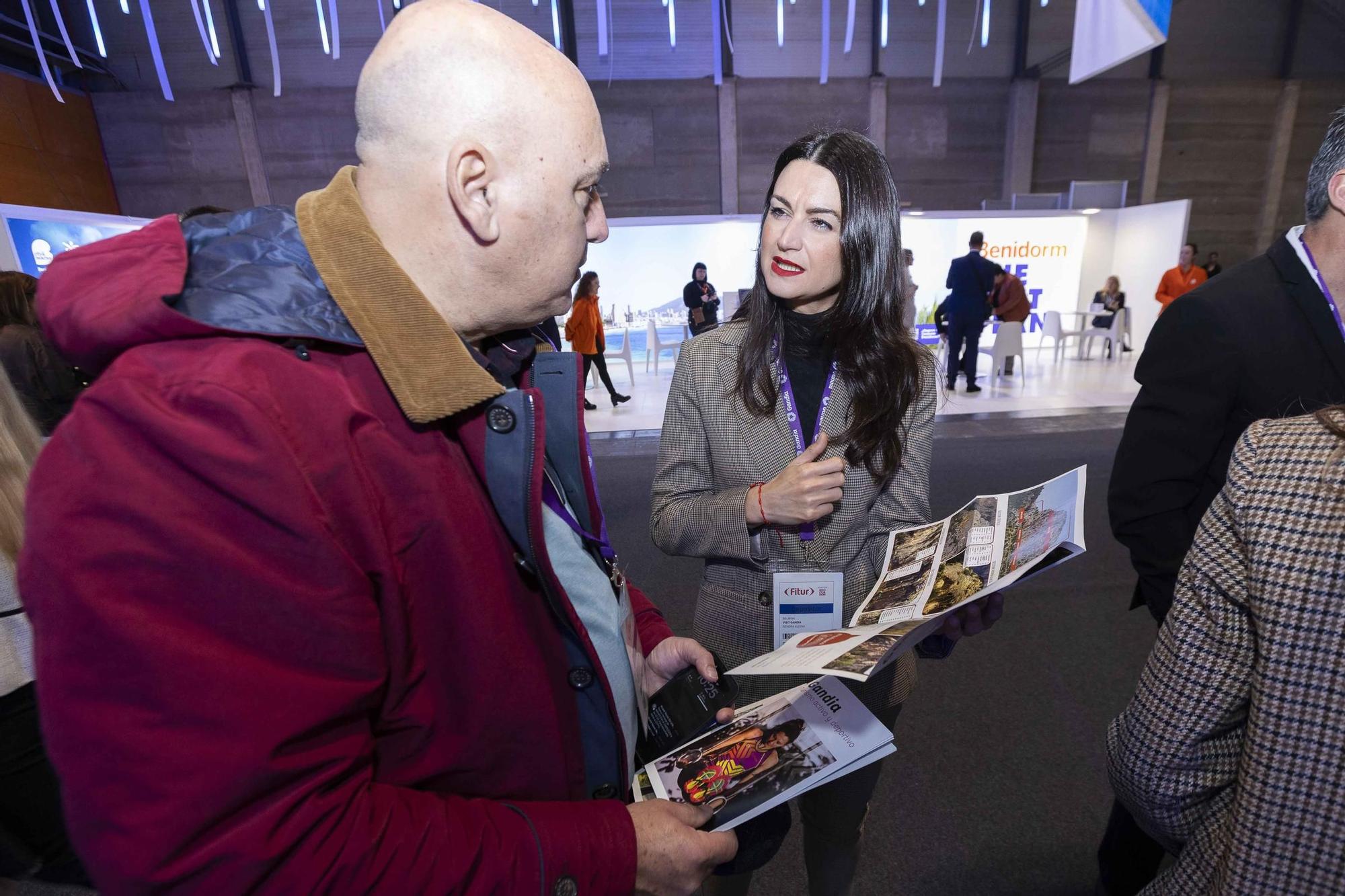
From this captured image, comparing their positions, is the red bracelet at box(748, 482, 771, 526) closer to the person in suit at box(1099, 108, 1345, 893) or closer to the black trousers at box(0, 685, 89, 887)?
the person in suit at box(1099, 108, 1345, 893)

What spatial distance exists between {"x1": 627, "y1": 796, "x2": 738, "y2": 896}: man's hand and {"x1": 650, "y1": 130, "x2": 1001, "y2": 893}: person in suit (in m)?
0.52

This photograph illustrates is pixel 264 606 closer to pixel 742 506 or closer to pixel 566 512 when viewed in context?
pixel 566 512

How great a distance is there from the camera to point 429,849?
0.58m

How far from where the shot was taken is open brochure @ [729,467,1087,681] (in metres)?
0.84

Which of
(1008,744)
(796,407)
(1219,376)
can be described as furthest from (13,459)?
(1008,744)

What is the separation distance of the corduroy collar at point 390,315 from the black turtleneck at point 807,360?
0.95 m

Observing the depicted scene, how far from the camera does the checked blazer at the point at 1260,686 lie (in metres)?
0.66

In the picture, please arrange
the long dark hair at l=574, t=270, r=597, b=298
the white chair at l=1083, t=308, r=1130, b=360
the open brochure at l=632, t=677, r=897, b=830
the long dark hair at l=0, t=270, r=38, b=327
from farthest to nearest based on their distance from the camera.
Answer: the white chair at l=1083, t=308, r=1130, b=360 → the long dark hair at l=574, t=270, r=597, b=298 → the long dark hair at l=0, t=270, r=38, b=327 → the open brochure at l=632, t=677, r=897, b=830

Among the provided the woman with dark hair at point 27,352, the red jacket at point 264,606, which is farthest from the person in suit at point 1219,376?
the woman with dark hair at point 27,352

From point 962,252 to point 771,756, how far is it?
1034 centimetres

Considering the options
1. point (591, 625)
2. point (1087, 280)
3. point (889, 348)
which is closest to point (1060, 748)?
point (889, 348)

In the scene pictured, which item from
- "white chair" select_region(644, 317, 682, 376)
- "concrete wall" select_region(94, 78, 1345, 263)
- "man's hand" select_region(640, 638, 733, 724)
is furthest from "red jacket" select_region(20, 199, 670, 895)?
"concrete wall" select_region(94, 78, 1345, 263)

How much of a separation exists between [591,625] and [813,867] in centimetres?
119

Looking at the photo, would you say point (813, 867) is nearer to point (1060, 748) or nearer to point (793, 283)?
point (1060, 748)
